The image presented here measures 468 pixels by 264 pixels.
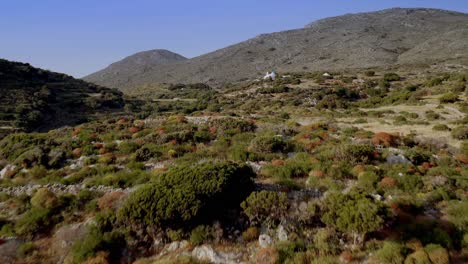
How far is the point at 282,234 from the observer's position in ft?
28.6

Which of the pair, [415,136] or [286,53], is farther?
[286,53]

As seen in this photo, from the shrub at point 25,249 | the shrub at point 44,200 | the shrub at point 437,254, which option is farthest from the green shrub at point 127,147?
the shrub at point 437,254

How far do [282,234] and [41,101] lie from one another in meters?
54.4

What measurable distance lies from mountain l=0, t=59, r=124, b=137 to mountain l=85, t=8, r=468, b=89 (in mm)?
46123

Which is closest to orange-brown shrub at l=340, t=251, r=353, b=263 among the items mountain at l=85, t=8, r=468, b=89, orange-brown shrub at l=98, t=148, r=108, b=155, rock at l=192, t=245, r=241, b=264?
rock at l=192, t=245, r=241, b=264

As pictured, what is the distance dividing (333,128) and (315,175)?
10835 mm

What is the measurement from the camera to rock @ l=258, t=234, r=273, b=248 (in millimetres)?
8516

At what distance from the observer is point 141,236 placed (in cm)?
918

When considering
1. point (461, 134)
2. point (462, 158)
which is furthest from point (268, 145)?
point (461, 134)

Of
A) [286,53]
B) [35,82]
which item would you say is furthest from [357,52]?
[35,82]

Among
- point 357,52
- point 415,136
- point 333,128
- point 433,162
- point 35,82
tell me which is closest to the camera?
point 433,162

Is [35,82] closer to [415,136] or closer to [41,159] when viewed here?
[41,159]

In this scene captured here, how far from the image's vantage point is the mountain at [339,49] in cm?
8656

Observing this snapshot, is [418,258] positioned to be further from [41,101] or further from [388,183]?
[41,101]
